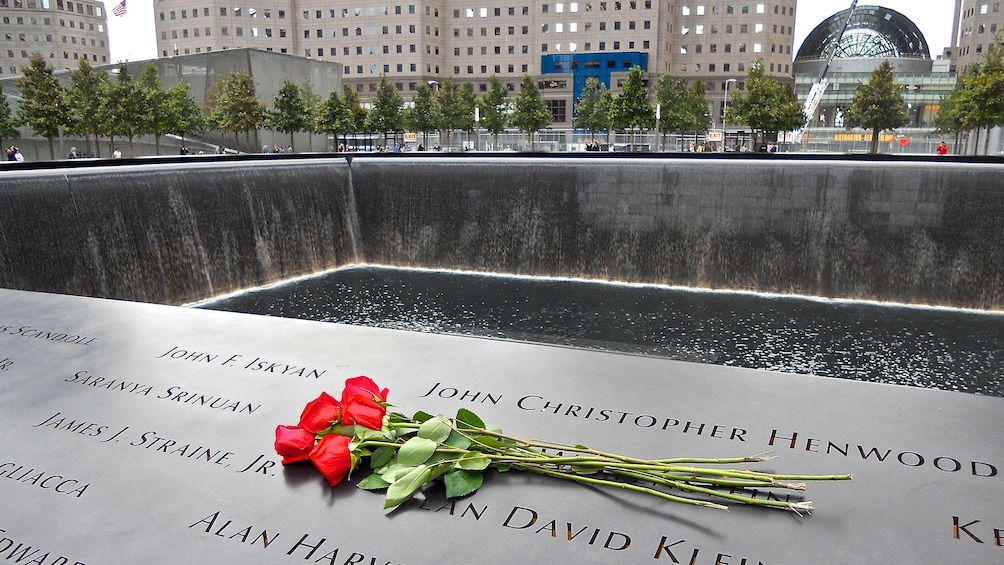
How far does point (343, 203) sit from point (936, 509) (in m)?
19.1

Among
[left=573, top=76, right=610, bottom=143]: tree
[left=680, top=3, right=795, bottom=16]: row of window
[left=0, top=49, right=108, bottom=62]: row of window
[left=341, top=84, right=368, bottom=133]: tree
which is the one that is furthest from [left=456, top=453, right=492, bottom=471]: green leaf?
[left=0, top=49, right=108, bottom=62]: row of window

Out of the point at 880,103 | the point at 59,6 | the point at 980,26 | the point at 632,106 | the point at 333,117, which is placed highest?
the point at 59,6

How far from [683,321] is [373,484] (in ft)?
39.4

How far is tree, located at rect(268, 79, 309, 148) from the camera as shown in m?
39.0

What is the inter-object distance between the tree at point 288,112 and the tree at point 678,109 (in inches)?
897

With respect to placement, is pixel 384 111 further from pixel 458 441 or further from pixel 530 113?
pixel 458 441

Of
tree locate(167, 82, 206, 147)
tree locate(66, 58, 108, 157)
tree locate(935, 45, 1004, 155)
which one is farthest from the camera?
tree locate(167, 82, 206, 147)

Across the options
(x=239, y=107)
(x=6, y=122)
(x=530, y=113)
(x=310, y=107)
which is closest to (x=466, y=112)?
(x=530, y=113)

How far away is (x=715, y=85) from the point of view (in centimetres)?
8300

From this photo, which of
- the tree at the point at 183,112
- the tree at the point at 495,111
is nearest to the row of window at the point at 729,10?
the tree at the point at 495,111

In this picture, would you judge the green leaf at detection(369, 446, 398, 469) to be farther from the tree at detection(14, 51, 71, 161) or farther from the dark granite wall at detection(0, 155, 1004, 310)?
the tree at detection(14, 51, 71, 161)

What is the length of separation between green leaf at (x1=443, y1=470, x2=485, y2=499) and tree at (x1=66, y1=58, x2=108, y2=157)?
35.8 meters

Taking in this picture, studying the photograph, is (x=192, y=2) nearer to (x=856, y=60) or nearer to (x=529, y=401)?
(x=856, y=60)

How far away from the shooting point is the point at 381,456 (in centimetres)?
221
